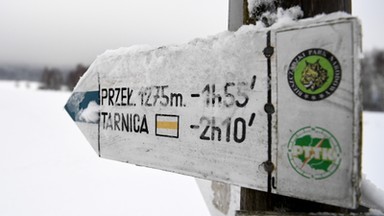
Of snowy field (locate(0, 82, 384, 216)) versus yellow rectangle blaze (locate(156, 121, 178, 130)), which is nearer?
yellow rectangle blaze (locate(156, 121, 178, 130))

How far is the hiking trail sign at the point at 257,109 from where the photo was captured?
515 mm

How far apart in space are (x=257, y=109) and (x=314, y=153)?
0.15m

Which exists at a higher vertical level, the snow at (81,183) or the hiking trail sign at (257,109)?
the hiking trail sign at (257,109)

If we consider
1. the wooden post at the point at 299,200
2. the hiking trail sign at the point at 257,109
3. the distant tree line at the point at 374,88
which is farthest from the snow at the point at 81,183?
the distant tree line at the point at 374,88

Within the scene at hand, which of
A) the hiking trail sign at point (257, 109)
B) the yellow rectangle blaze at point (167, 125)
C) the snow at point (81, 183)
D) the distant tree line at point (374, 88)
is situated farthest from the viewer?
the distant tree line at point (374, 88)

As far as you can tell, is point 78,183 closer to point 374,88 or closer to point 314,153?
point 314,153

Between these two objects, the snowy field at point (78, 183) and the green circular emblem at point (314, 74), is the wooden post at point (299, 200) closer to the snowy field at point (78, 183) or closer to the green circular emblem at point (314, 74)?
the green circular emblem at point (314, 74)

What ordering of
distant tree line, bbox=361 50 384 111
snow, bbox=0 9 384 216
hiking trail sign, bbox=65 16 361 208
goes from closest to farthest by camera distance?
hiking trail sign, bbox=65 16 361 208 → snow, bbox=0 9 384 216 → distant tree line, bbox=361 50 384 111

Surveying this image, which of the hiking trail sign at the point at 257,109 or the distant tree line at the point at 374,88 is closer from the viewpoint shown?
the hiking trail sign at the point at 257,109

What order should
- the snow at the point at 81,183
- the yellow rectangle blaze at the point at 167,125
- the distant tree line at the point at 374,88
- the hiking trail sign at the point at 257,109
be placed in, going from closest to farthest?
1. the hiking trail sign at the point at 257,109
2. the yellow rectangle blaze at the point at 167,125
3. the snow at the point at 81,183
4. the distant tree line at the point at 374,88

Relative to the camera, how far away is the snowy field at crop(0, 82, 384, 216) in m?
3.13

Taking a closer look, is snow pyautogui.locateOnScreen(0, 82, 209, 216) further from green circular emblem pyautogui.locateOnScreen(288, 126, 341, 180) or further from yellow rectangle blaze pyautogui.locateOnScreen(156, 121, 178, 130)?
green circular emblem pyautogui.locateOnScreen(288, 126, 341, 180)

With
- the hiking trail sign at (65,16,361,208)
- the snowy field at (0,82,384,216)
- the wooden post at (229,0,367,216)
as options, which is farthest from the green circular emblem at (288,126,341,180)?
the snowy field at (0,82,384,216)

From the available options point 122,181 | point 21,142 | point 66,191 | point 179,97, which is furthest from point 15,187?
point 179,97
